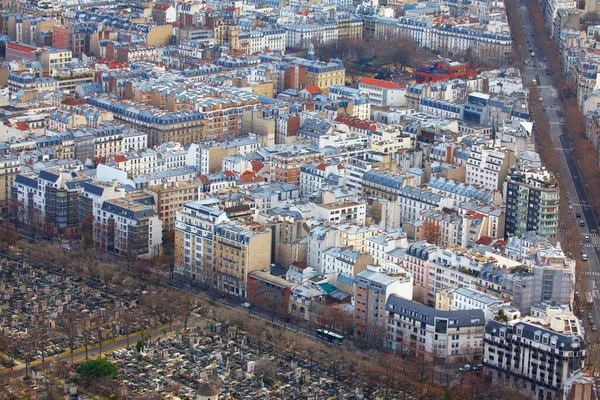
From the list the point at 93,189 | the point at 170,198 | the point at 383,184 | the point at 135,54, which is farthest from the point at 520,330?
the point at 135,54

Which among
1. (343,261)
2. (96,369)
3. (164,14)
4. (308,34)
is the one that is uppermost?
(164,14)

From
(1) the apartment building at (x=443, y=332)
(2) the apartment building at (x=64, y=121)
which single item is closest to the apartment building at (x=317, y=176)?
(2) the apartment building at (x=64, y=121)

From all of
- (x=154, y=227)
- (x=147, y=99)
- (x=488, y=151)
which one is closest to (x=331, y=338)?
(x=154, y=227)

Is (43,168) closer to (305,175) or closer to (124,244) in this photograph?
(124,244)

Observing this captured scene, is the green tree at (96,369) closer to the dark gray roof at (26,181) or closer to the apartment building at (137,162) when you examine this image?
the dark gray roof at (26,181)

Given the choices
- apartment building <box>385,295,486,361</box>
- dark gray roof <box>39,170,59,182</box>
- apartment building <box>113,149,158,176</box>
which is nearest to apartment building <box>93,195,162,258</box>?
dark gray roof <box>39,170,59,182</box>

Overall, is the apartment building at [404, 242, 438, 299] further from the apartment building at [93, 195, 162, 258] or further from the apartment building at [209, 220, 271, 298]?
the apartment building at [93, 195, 162, 258]

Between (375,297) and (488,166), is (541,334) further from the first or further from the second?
(488,166)
